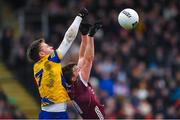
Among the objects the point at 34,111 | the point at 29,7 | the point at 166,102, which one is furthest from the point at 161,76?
the point at 29,7

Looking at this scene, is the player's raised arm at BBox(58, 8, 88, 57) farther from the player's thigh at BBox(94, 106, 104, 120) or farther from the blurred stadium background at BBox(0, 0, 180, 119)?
the blurred stadium background at BBox(0, 0, 180, 119)

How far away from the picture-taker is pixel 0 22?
20125 millimetres

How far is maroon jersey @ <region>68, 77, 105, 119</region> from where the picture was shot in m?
9.28

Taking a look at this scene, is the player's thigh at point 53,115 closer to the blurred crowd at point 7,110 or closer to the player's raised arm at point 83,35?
the player's raised arm at point 83,35

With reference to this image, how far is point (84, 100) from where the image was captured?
30.6 feet

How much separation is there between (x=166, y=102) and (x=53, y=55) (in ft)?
26.2

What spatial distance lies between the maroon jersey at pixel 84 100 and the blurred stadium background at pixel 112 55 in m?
5.64

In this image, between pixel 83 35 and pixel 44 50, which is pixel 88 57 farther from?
pixel 44 50

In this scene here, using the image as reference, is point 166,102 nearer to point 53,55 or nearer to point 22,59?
point 22,59

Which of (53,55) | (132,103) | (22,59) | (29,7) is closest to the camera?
(53,55)

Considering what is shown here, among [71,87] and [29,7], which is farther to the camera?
[29,7]

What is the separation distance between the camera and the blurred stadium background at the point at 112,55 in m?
16.0

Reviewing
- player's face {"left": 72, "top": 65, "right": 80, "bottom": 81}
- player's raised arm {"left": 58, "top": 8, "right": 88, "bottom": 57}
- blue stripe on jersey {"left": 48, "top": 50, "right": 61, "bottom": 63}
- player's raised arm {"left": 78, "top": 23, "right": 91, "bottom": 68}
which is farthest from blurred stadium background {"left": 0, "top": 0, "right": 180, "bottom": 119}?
player's raised arm {"left": 58, "top": 8, "right": 88, "bottom": 57}

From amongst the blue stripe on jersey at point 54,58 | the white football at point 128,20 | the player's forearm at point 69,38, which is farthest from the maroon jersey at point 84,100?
the white football at point 128,20
